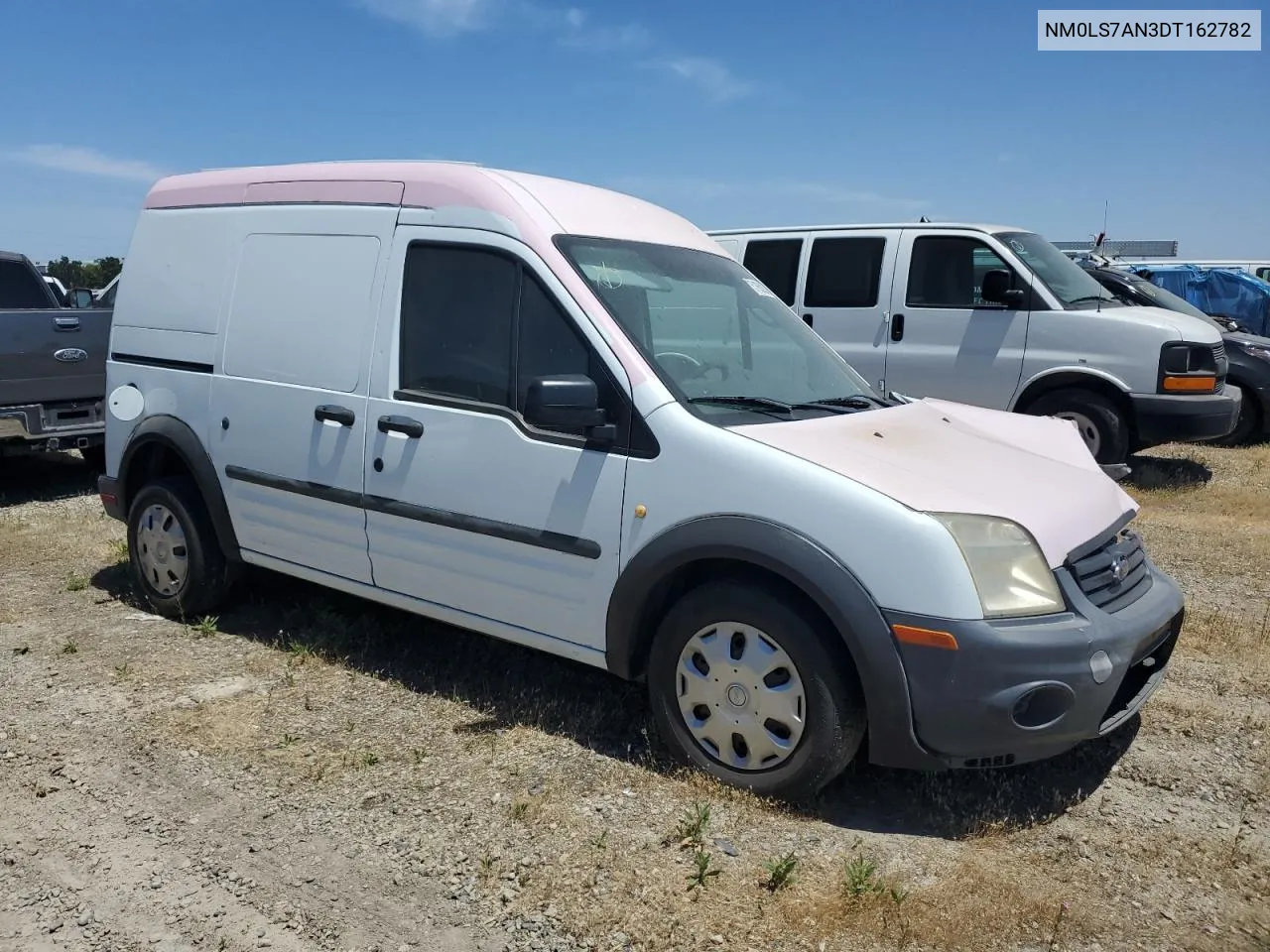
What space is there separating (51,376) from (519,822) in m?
6.61

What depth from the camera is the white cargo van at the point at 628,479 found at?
325 centimetres

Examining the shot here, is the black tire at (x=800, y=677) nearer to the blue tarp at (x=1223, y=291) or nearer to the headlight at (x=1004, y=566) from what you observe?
the headlight at (x=1004, y=566)

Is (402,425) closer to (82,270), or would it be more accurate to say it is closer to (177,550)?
(177,550)

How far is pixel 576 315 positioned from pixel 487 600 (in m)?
1.16

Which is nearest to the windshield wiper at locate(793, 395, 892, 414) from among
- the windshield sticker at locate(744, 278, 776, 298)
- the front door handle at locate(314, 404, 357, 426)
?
the windshield sticker at locate(744, 278, 776, 298)

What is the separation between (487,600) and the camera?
4145 millimetres

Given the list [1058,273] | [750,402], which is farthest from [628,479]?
[1058,273]

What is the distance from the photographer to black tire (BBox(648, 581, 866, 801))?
3.34m

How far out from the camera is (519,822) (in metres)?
3.44

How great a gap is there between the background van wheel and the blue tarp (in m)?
17.7

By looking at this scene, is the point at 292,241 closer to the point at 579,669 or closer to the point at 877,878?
the point at 579,669

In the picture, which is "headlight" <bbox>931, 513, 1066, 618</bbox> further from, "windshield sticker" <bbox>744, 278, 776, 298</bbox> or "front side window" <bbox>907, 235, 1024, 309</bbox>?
"front side window" <bbox>907, 235, 1024, 309</bbox>

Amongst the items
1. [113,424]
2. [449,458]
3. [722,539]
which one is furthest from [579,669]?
[113,424]

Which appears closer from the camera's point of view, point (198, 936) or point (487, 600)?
point (198, 936)
